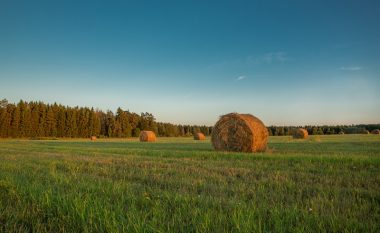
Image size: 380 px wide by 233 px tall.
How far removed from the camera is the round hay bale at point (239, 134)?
16062 mm

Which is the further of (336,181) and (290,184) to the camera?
(336,181)

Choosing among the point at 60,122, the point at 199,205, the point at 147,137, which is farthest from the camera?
the point at 60,122

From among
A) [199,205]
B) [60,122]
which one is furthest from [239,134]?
[60,122]

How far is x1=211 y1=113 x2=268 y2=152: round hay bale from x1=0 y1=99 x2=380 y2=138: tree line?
58563 mm

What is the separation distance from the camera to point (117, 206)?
432cm

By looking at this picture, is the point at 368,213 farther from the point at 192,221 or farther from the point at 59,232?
the point at 59,232

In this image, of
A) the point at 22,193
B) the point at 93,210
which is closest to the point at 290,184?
the point at 93,210

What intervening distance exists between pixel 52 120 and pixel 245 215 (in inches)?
3351

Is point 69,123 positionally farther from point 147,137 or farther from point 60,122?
point 147,137

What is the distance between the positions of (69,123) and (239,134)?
252 ft

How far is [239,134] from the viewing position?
16.3 metres

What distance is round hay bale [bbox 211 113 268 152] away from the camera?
632 inches

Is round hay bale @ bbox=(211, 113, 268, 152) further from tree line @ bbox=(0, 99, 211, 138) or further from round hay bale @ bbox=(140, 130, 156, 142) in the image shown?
tree line @ bbox=(0, 99, 211, 138)

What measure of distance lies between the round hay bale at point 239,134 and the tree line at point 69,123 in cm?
5856
